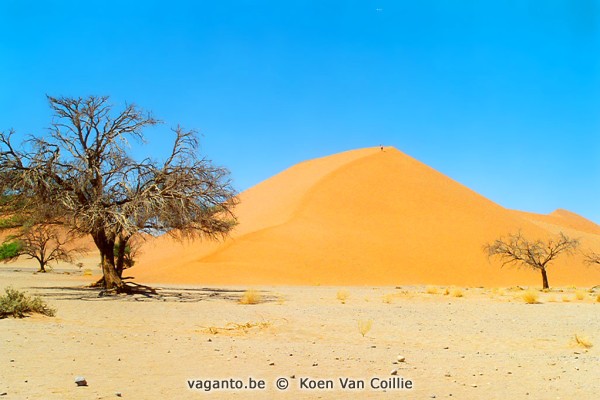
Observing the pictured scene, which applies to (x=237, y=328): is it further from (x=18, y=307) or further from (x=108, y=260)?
(x=108, y=260)

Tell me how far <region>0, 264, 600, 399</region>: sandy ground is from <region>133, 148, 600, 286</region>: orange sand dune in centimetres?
2207

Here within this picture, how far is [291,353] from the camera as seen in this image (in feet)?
32.1

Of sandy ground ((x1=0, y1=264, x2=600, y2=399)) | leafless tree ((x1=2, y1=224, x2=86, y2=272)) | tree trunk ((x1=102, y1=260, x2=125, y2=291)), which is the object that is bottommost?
sandy ground ((x1=0, y1=264, x2=600, y2=399))

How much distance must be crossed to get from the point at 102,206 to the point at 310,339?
1216cm

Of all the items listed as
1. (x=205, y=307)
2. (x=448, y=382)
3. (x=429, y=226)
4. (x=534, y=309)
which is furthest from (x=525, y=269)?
(x=448, y=382)

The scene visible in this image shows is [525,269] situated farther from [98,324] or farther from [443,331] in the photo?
[98,324]

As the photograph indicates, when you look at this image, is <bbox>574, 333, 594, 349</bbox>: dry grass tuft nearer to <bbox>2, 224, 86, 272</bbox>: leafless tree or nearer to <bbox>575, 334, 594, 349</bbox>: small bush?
<bbox>575, 334, 594, 349</bbox>: small bush

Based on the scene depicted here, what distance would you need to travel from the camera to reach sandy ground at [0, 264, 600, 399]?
721cm

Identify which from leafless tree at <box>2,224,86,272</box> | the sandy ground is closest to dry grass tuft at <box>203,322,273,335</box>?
the sandy ground

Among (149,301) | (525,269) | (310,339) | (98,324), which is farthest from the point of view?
(525,269)

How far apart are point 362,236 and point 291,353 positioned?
135 ft

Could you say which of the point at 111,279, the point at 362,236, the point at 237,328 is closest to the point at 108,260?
the point at 111,279

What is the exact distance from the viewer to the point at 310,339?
39.1ft

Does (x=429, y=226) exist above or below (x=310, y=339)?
above
